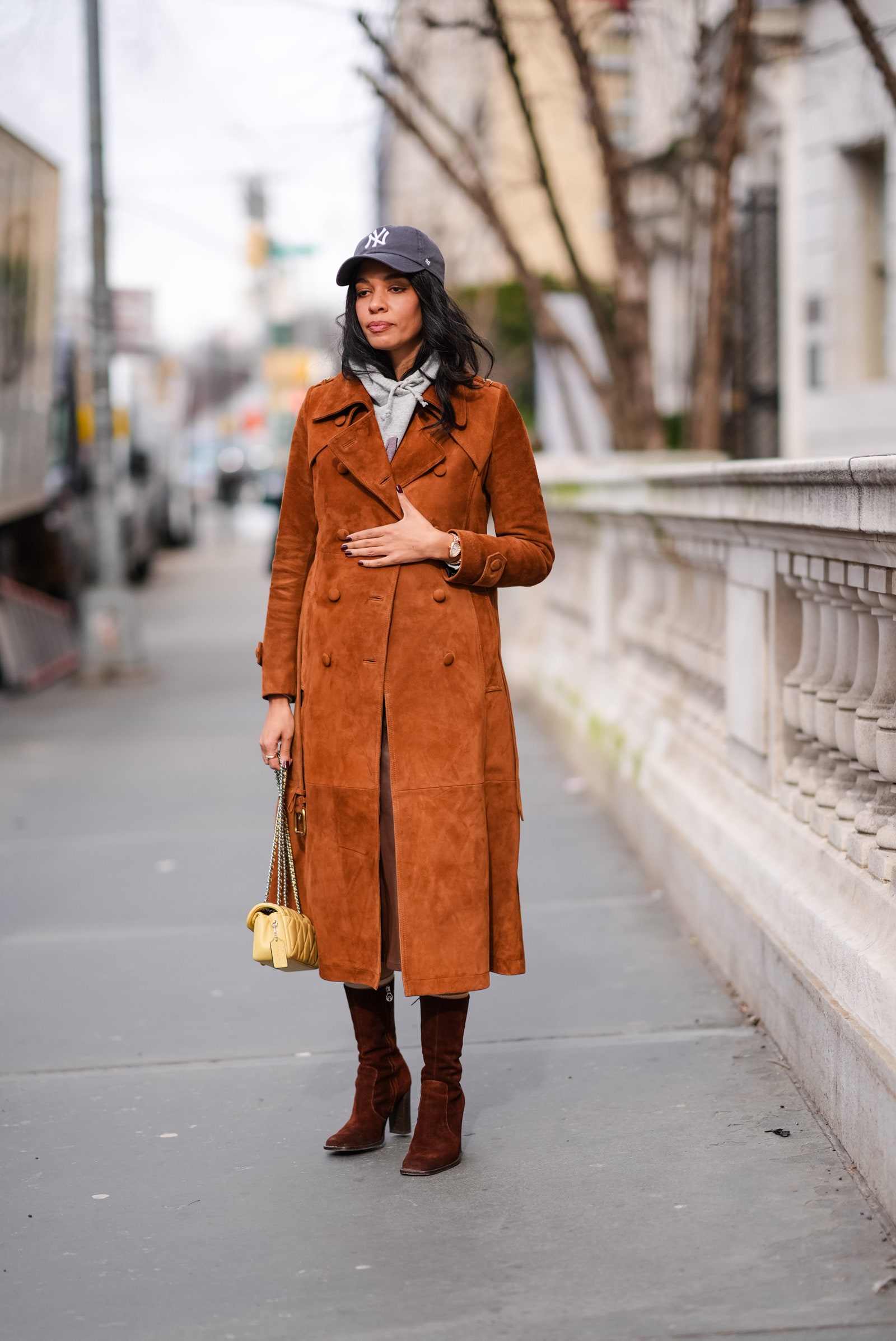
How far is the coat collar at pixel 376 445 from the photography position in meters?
3.73

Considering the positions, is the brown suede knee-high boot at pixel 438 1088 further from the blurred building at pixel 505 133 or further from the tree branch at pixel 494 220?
the tree branch at pixel 494 220

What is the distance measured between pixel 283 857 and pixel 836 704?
1.45 meters

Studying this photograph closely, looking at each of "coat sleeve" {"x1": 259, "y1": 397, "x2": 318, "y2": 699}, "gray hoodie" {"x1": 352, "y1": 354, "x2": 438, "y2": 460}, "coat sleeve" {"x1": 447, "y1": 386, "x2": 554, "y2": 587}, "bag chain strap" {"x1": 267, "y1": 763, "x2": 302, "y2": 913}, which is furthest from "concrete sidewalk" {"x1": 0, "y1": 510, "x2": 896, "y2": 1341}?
"gray hoodie" {"x1": 352, "y1": 354, "x2": 438, "y2": 460}

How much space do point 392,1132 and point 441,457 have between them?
62.9 inches

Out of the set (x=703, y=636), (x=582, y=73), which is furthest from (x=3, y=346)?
(x=703, y=636)

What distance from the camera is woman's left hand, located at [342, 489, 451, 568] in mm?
3666

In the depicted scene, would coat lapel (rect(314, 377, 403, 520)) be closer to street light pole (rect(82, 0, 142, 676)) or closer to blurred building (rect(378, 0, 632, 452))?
blurred building (rect(378, 0, 632, 452))

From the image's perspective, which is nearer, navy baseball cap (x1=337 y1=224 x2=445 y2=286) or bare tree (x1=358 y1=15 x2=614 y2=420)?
navy baseball cap (x1=337 y1=224 x2=445 y2=286)

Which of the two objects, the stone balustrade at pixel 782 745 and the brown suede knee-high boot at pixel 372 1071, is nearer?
the stone balustrade at pixel 782 745

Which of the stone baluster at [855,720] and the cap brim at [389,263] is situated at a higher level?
the cap brim at [389,263]

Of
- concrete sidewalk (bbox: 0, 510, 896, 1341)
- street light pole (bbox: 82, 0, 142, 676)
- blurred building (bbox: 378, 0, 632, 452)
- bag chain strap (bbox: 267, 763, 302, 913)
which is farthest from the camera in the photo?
street light pole (bbox: 82, 0, 142, 676)

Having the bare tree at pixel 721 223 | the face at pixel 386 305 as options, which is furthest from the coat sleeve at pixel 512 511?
the bare tree at pixel 721 223

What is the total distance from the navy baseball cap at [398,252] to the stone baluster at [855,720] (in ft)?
4.00

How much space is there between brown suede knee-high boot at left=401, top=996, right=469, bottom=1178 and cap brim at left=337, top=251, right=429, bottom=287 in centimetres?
157
